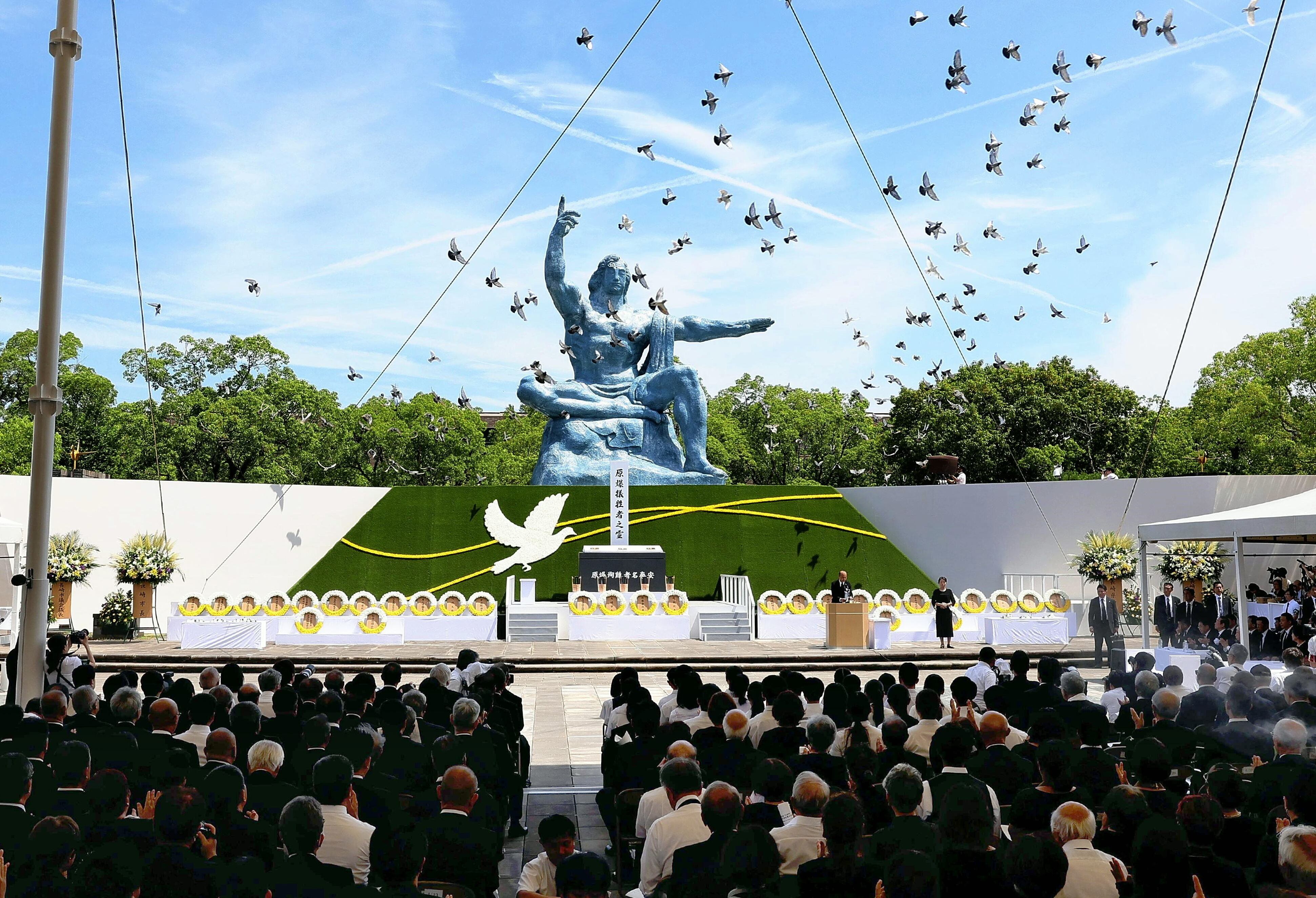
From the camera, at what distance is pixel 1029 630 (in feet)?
68.6

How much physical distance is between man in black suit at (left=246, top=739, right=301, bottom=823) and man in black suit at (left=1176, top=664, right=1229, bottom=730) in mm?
5387

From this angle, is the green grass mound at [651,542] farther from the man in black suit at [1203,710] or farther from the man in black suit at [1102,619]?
the man in black suit at [1203,710]

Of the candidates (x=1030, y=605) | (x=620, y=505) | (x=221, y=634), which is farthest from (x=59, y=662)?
(x=1030, y=605)

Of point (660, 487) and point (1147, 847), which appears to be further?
point (660, 487)

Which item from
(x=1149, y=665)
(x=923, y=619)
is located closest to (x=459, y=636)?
(x=923, y=619)

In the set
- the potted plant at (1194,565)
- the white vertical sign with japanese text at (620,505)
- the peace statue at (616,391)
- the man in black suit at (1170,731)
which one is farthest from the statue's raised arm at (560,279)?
the man in black suit at (1170,731)

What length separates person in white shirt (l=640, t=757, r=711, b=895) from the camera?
448 centimetres

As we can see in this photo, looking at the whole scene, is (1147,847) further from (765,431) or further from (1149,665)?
(765,431)

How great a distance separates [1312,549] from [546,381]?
20.5 metres

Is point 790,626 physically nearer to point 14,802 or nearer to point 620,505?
point 620,505

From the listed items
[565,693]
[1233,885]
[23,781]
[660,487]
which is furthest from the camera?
[660,487]

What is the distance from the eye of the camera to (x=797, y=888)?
3.60 metres

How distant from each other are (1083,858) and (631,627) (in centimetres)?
1764

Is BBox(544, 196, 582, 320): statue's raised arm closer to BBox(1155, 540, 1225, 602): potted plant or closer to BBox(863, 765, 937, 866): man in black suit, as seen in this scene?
BBox(1155, 540, 1225, 602): potted plant
